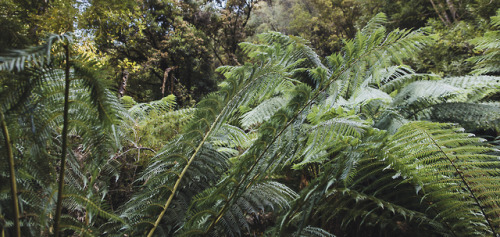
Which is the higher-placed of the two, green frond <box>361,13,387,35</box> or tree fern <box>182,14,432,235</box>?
green frond <box>361,13,387,35</box>

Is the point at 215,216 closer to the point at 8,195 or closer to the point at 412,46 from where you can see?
the point at 8,195

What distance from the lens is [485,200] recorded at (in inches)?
28.2

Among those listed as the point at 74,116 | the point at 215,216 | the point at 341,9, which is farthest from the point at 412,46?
the point at 341,9

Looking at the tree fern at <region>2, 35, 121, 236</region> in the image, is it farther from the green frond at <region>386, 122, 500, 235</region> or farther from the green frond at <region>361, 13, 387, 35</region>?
the green frond at <region>361, 13, 387, 35</region>

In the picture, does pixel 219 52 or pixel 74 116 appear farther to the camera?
pixel 219 52

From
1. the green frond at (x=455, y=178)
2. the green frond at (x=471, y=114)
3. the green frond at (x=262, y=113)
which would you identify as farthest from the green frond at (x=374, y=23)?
the green frond at (x=455, y=178)

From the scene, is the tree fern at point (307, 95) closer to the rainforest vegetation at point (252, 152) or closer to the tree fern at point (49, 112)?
the rainforest vegetation at point (252, 152)

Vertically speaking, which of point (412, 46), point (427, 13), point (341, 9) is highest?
point (341, 9)

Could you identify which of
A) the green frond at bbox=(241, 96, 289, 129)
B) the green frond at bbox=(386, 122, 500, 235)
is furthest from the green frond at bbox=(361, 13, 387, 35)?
the green frond at bbox=(386, 122, 500, 235)

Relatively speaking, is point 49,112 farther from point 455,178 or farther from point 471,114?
point 471,114

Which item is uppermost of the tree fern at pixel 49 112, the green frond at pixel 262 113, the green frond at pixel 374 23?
the green frond at pixel 374 23

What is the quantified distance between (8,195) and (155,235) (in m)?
0.41

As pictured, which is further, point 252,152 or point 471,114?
point 471,114

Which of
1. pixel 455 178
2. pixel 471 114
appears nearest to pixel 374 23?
pixel 471 114
